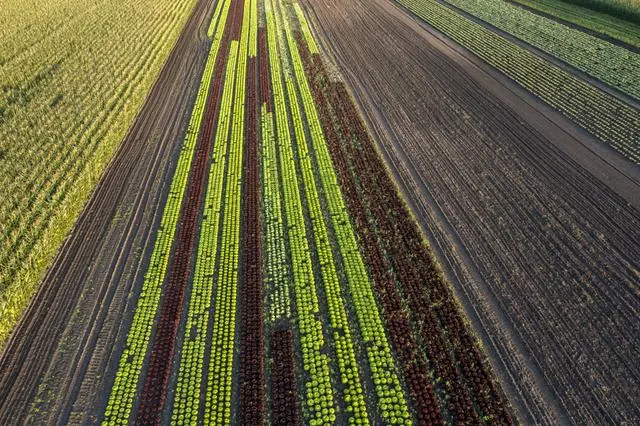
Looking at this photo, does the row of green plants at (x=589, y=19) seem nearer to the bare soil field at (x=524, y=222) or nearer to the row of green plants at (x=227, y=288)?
the bare soil field at (x=524, y=222)

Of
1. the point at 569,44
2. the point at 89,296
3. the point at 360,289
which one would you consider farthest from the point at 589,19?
the point at 89,296

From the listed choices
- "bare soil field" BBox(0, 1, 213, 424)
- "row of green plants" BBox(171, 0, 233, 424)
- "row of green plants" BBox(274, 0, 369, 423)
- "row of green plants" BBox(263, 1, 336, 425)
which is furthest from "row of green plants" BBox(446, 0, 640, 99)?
"bare soil field" BBox(0, 1, 213, 424)

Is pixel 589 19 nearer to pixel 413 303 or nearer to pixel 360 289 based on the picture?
pixel 413 303

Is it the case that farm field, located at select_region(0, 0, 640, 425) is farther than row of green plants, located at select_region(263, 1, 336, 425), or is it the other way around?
farm field, located at select_region(0, 0, 640, 425)

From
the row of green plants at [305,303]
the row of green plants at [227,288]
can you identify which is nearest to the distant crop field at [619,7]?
the row of green plants at [305,303]

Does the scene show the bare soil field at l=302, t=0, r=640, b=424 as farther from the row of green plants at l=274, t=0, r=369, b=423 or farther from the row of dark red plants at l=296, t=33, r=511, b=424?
the row of green plants at l=274, t=0, r=369, b=423

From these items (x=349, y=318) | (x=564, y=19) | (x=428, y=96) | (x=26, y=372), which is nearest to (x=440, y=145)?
(x=428, y=96)
